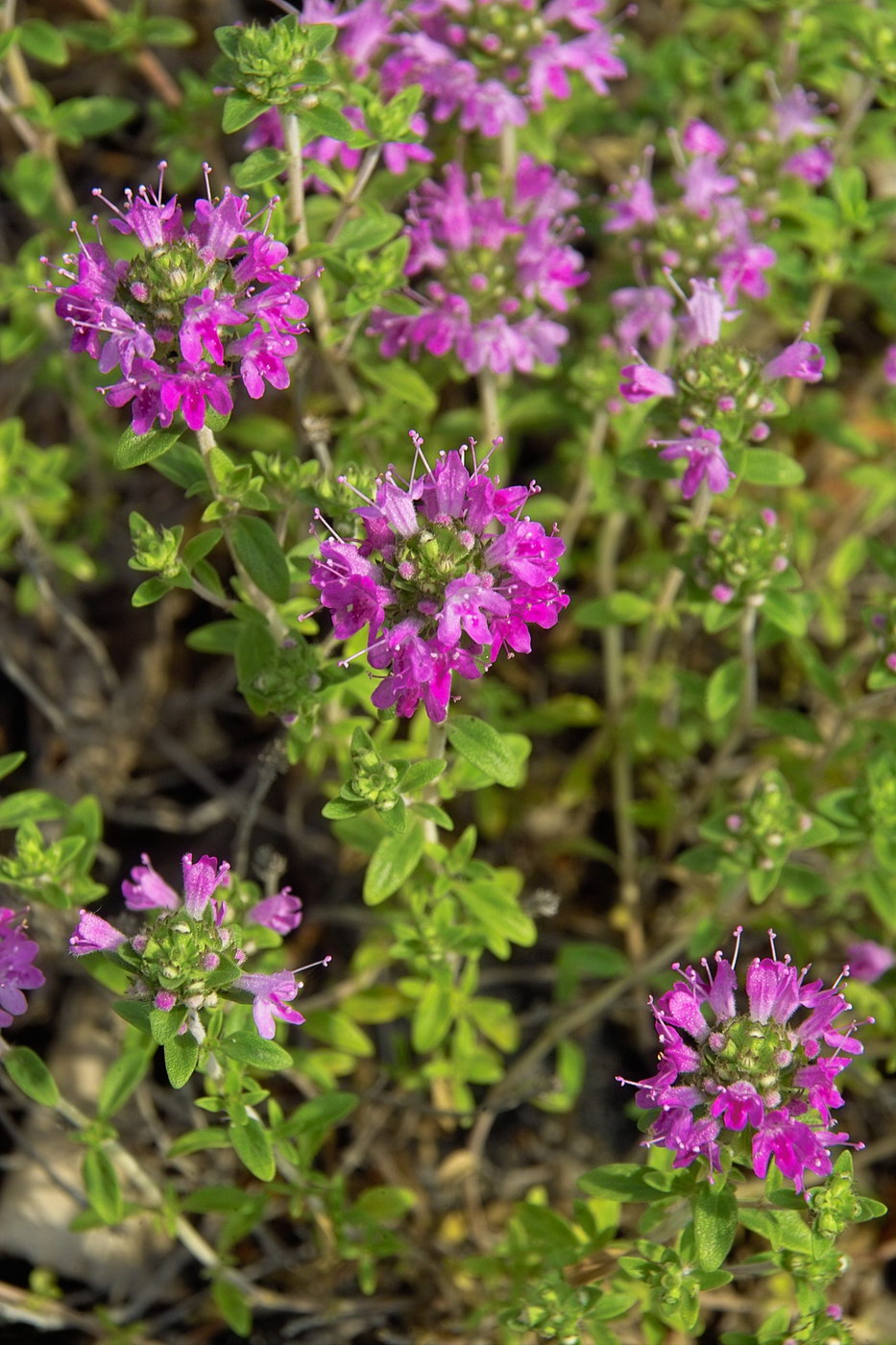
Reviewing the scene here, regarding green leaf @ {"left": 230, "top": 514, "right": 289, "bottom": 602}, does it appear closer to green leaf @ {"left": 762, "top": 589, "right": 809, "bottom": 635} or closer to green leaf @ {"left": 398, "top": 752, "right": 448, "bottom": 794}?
green leaf @ {"left": 398, "top": 752, "right": 448, "bottom": 794}

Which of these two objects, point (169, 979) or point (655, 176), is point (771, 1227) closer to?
point (169, 979)

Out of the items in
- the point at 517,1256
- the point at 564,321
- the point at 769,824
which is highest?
the point at 564,321

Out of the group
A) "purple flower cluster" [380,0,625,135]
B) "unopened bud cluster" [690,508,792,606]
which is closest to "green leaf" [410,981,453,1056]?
"unopened bud cluster" [690,508,792,606]

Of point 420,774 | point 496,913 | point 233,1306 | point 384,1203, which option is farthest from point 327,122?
point 233,1306

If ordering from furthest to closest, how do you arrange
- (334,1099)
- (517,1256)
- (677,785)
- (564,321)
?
(564,321), (677,785), (517,1256), (334,1099)

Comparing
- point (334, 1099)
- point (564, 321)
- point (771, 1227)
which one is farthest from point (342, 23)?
point (771, 1227)

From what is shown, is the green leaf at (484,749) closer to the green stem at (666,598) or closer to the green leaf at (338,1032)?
the green stem at (666,598)

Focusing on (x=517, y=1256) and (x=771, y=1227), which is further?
(x=517, y=1256)
